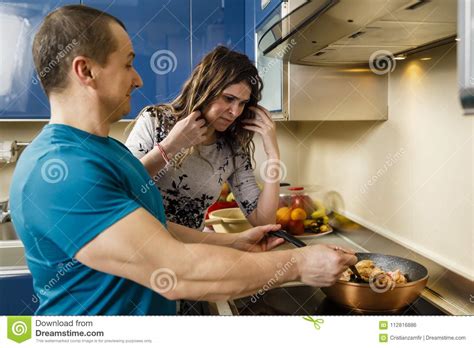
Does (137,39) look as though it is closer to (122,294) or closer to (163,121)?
(163,121)

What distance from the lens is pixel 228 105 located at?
0.81 meters

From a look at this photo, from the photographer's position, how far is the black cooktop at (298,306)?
69 cm

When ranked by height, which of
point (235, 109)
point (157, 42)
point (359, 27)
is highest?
point (157, 42)

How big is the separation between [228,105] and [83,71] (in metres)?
0.36

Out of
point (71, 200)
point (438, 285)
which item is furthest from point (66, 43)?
point (438, 285)

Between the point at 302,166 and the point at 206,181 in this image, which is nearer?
the point at 206,181

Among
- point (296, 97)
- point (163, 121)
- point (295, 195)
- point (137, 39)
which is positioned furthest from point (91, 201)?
point (137, 39)

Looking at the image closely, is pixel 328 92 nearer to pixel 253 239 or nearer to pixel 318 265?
pixel 253 239

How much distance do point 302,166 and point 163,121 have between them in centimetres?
96

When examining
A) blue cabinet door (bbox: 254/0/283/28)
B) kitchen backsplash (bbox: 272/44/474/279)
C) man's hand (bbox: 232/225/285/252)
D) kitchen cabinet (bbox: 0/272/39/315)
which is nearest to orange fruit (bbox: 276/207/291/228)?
kitchen backsplash (bbox: 272/44/474/279)

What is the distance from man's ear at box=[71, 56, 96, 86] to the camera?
481mm

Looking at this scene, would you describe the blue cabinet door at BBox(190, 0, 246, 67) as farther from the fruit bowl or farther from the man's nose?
the man's nose

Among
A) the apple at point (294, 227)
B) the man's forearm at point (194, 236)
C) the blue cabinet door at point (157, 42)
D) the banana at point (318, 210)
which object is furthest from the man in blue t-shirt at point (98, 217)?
the blue cabinet door at point (157, 42)
